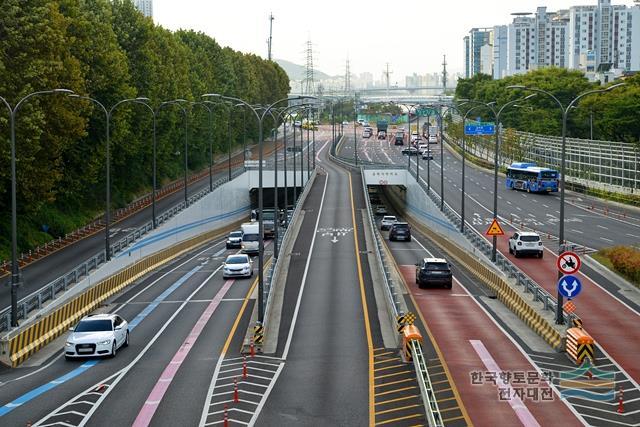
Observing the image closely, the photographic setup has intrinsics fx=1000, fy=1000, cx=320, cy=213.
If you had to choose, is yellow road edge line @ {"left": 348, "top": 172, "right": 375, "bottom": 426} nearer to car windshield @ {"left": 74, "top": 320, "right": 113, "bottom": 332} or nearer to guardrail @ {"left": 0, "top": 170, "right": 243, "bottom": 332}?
car windshield @ {"left": 74, "top": 320, "right": 113, "bottom": 332}

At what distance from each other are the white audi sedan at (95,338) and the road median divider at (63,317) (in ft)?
6.06

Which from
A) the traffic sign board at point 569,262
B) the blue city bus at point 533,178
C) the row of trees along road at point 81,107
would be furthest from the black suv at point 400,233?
the traffic sign board at point 569,262

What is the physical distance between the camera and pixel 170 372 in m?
33.0

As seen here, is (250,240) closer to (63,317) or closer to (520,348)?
(63,317)

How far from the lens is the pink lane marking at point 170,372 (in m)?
27.0

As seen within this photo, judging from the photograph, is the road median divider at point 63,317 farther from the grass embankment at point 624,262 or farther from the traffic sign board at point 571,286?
the grass embankment at point 624,262

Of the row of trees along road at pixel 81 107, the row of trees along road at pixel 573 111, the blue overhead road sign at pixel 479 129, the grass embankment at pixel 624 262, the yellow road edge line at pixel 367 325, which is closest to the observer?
the yellow road edge line at pixel 367 325

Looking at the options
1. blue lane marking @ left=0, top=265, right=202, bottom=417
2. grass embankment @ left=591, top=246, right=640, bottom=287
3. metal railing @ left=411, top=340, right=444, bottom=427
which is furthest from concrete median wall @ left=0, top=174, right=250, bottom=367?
grass embankment @ left=591, top=246, right=640, bottom=287

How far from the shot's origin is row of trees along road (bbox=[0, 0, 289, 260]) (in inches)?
2242

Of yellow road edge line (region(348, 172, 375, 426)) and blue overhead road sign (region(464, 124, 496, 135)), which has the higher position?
blue overhead road sign (region(464, 124, 496, 135))

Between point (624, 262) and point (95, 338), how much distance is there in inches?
1223

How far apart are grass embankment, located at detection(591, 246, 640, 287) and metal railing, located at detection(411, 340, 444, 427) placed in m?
23.7

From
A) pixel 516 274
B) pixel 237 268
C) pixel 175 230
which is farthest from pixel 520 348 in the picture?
pixel 175 230

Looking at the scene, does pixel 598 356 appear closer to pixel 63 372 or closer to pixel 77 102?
pixel 63 372
